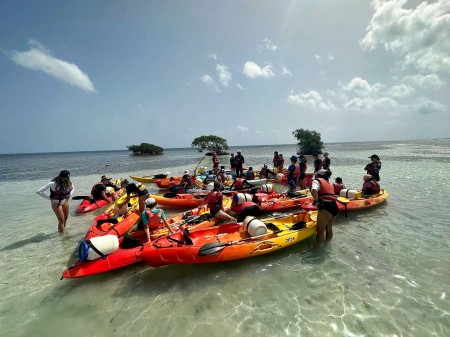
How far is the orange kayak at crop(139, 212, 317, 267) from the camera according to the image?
19.5 ft

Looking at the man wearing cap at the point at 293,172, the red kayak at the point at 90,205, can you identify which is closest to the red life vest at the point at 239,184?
the man wearing cap at the point at 293,172

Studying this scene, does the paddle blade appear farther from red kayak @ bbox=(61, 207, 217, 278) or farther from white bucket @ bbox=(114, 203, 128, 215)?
white bucket @ bbox=(114, 203, 128, 215)

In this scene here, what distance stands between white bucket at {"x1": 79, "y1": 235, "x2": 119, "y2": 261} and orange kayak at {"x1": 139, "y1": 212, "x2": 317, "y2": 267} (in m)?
0.85

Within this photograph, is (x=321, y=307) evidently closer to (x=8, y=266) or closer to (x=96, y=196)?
(x=8, y=266)

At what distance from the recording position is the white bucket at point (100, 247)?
587 centimetres

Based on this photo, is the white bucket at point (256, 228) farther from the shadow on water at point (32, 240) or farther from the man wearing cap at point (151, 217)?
the shadow on water at point (32, 240)

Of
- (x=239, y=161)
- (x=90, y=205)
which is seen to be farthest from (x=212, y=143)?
(x=90, y=205)

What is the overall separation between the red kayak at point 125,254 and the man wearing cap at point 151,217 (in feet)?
0.93

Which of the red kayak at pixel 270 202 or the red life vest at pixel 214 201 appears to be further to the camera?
the red kayak at pixel 270 202

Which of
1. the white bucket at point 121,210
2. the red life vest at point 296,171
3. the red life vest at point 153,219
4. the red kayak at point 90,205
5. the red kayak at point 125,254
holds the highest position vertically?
the red life vest at point 296,171

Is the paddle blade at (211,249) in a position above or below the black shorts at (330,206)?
below

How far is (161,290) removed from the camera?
A: 5598 mm

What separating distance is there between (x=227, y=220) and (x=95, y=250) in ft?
15.0

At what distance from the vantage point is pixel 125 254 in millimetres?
6172
